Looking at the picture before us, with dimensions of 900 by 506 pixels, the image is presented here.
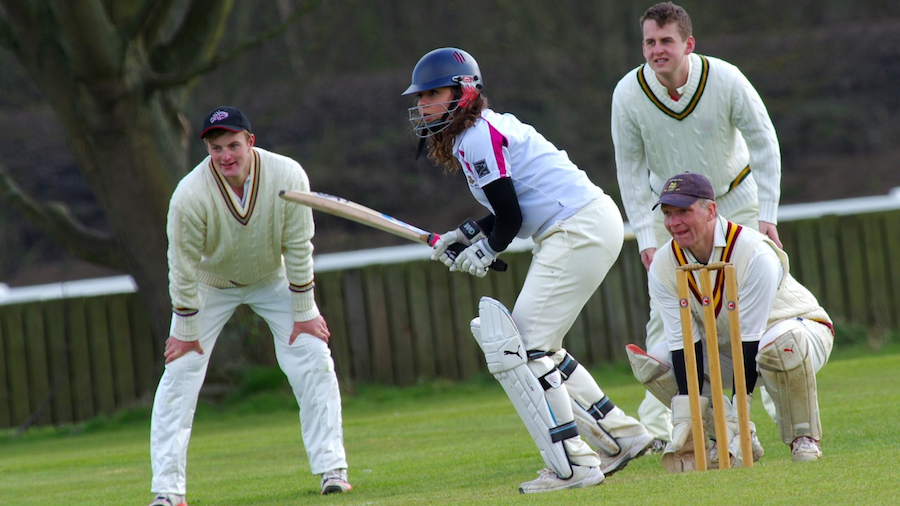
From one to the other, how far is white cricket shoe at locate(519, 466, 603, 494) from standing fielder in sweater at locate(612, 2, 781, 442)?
4.14 ft

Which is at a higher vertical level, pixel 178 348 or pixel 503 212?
pixel 503 212

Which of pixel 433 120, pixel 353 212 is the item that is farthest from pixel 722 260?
pixel 353 212

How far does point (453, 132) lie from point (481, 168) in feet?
0.80

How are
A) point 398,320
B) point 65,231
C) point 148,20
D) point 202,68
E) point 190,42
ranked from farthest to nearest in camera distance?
point 65,231
point 398,320
point 190,42
point 148,20
point 202,68

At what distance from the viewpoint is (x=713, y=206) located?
477 centimetres

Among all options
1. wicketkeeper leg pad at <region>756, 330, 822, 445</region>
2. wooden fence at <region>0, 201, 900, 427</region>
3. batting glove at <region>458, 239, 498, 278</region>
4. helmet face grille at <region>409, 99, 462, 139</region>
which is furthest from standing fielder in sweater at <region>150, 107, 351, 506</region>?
wooden fence at <region>0, 201, 900, 427</region>

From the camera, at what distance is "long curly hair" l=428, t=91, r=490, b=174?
4.88 metres

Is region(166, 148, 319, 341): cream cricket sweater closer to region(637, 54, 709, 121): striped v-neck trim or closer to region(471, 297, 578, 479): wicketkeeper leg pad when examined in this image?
region(471, 297, 578, 479): wicketkeeper leg pad

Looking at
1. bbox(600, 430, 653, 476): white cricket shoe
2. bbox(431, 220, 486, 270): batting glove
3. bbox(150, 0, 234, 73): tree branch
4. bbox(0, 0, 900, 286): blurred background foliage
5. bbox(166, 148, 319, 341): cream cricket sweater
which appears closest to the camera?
bbox(431, 220, 486, 270): batting glove

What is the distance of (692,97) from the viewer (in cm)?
581

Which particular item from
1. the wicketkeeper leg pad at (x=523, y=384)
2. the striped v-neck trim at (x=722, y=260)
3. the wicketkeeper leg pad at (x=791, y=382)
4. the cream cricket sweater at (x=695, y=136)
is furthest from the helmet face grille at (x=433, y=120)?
the wicketkeeper leg pad at (x=791, y=382)

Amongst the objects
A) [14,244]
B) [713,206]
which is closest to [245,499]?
[713,206]

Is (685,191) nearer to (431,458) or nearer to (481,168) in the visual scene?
(481,168)

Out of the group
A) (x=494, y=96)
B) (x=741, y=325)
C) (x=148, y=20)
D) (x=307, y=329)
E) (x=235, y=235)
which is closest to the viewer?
(x=741, y=325)
